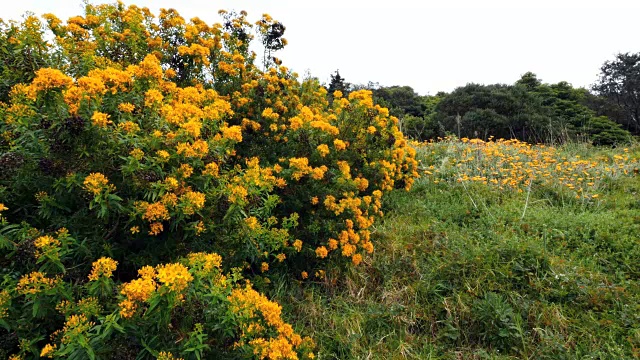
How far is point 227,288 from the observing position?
5.70 ft

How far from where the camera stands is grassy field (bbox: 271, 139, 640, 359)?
8.11 ft

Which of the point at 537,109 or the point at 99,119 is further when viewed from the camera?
the point at 537,109

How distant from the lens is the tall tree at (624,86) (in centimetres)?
1571

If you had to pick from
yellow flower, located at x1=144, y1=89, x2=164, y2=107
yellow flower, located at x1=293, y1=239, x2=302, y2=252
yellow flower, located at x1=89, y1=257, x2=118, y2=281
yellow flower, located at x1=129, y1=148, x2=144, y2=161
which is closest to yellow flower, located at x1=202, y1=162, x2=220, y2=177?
yellow flower, located at x1=129, y1=148, x2=144, y2=161

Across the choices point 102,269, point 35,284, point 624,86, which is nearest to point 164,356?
point 102,269

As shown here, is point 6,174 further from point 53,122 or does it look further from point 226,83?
point 226,83

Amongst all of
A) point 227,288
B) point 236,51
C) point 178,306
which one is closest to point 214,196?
point 227,288

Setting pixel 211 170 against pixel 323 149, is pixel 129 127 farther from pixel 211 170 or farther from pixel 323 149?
pixel 323 149

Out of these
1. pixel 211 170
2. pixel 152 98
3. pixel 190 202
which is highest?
pixel 152 98

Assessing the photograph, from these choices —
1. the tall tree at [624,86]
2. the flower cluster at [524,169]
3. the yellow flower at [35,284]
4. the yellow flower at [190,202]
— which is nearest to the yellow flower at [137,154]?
the yellow flower at [190,202]

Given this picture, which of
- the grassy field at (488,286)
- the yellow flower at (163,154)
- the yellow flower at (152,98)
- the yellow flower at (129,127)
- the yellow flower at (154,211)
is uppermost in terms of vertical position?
the yellow flower at (152,98)

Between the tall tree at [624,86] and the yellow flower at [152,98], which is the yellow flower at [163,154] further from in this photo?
the tall tree at [624,86]

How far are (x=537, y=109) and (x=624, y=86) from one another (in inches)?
201

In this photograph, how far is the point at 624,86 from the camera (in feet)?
53.0
